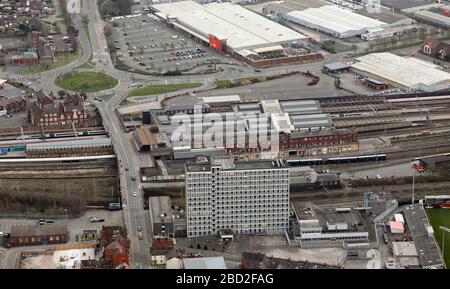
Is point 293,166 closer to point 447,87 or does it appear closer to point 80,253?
point 80,253

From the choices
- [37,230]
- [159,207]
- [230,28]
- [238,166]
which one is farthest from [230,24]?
[37,230]

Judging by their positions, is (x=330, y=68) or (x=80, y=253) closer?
(x=80, y=253)

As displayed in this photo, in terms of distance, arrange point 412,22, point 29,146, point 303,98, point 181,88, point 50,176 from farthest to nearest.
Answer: point 412,22 → point 181,88 → point 303,98 → point 29,146 → point 50,176

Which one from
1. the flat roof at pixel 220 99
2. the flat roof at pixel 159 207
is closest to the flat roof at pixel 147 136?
the flat roof at pixel 220 99

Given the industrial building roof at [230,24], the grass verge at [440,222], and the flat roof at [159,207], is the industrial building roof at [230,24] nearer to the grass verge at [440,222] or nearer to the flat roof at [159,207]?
the flat roof at [159,207]

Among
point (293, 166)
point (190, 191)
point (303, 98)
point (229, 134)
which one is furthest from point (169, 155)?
point (303, 98)
